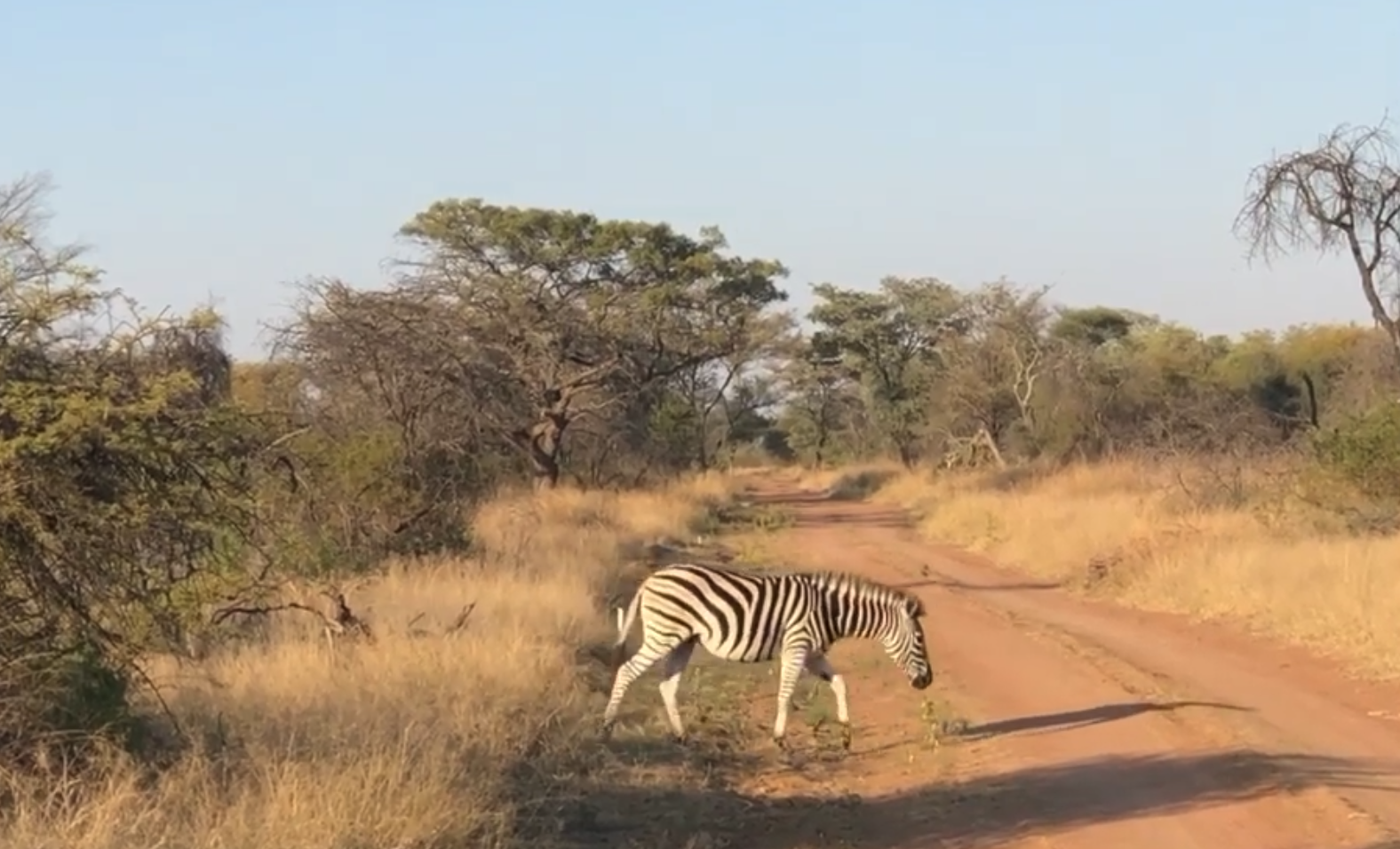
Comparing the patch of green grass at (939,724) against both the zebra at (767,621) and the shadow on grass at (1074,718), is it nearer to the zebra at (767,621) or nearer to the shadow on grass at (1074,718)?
the shadow on grass at (1074,718)

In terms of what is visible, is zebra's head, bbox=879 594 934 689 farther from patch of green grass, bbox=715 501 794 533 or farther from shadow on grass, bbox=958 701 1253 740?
patch of green grass, bbox=715 501 794 533

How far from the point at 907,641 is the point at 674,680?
1827 mm

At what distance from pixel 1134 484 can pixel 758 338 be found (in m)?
26.0

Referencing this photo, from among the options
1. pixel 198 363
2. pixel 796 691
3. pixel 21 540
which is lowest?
pixel 796 691

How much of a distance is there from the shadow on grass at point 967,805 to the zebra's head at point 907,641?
215cm

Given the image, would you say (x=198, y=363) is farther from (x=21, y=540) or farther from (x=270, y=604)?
(x=270, y=604)

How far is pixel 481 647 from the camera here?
13.0 metres

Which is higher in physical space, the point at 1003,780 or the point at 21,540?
the point at 21,540

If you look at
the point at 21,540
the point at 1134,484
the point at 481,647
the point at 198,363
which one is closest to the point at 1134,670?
the point at 481,647

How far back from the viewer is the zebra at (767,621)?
12.8m

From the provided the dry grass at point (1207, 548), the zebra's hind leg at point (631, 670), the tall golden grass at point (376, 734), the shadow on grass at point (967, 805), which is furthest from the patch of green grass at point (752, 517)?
the shadow on grass at point (967, 805)

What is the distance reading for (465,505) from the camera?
22.1 meters

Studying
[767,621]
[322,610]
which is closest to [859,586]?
[767,621]

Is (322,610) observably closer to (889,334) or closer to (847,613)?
(847,613)
